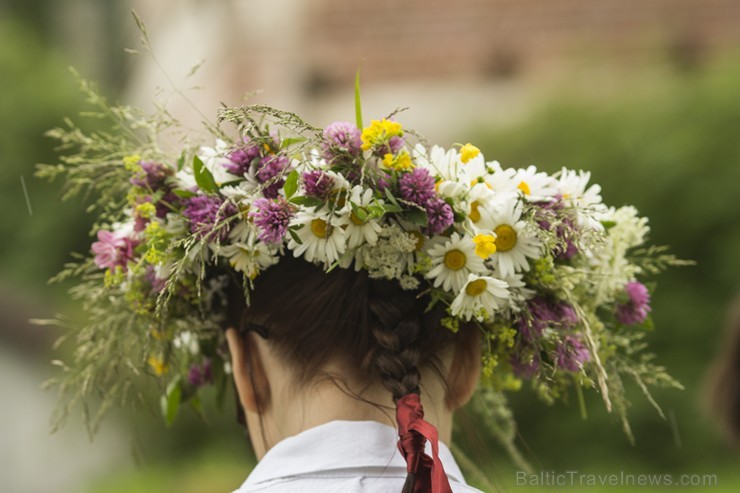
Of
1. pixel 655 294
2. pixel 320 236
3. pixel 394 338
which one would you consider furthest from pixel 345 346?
pixel 655 294

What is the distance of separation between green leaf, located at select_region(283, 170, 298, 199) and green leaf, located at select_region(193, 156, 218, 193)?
22 cm

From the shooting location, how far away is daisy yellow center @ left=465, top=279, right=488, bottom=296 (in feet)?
5.99

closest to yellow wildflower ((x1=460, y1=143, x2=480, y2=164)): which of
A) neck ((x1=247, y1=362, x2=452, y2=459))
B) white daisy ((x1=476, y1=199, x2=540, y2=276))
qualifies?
white daisy ((x1=476, y1=199, x2=540, y2=276))

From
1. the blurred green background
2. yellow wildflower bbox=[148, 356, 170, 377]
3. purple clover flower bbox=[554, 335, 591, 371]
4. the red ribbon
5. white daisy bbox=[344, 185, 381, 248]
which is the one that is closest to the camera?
the red ribbon

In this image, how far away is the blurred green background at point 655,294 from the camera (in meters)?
5.73

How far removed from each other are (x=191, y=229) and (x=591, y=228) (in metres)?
0.78

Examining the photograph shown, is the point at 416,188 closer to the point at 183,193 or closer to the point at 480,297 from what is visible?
the point at 480,297

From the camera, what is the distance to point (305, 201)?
1805 mm

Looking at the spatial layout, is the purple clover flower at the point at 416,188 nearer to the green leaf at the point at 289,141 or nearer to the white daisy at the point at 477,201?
the white daisy at the point at 477,201

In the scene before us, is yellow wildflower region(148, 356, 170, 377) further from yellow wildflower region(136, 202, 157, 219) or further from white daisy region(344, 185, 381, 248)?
white daisy region(344, 185, 381, 248)

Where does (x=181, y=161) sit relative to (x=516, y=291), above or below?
above

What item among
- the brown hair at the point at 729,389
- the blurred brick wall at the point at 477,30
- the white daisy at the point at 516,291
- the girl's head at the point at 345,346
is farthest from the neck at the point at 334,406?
the blurred brick wall at the point at 477,30

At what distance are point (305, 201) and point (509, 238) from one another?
1.30 ft

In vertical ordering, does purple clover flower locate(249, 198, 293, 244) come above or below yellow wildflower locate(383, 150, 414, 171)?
below
